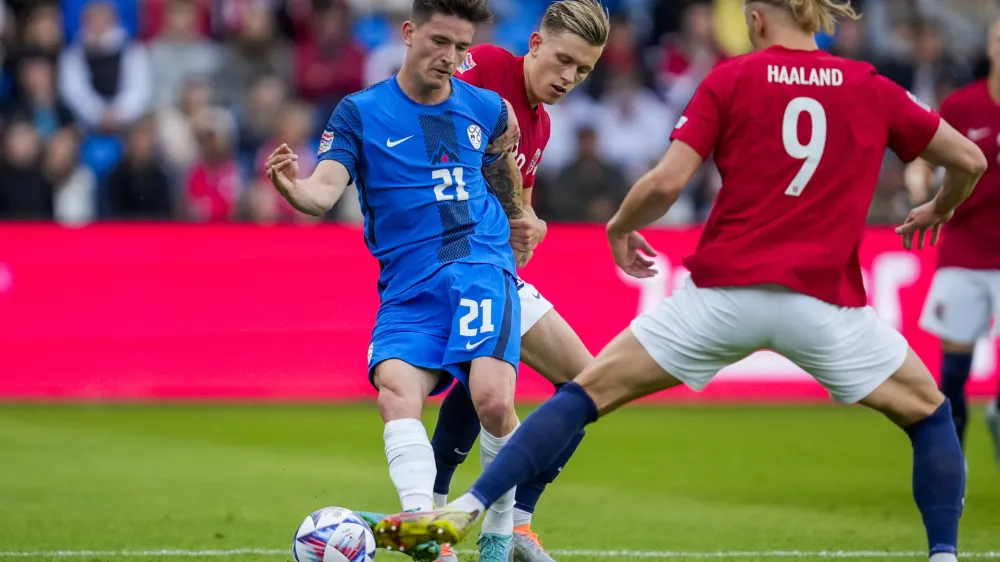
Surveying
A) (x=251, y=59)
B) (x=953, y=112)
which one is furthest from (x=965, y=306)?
(x=251, y=59)

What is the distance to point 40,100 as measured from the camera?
53.0 ft

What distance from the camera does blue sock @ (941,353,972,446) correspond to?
28.6 ft

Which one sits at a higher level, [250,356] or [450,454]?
[450,454]

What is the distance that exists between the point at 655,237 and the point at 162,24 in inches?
291

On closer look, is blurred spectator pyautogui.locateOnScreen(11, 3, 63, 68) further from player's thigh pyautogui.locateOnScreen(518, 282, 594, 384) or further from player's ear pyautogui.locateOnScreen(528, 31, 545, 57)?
player's thigh pyautogui.locateOnScreen(518, 282, 594, 384)

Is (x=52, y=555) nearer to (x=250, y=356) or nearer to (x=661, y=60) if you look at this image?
(x=250, y=356)

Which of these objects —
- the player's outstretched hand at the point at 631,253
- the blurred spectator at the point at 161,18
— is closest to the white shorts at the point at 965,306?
Answer: the player's outstretched hand at the point at 631,253

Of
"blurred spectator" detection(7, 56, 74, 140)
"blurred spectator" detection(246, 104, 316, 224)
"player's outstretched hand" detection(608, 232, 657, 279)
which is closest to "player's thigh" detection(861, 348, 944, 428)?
"player's outstretched hand" detection(608, 232, 657, 279)

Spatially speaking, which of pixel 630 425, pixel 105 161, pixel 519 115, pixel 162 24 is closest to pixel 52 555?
pixel 519 115

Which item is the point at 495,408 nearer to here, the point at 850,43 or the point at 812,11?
the point at 812,11

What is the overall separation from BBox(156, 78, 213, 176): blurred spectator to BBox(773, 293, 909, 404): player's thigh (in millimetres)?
11330

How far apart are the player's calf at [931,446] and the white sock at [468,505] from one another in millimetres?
1518

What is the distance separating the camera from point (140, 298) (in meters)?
13.1

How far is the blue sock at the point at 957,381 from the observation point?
870cm
